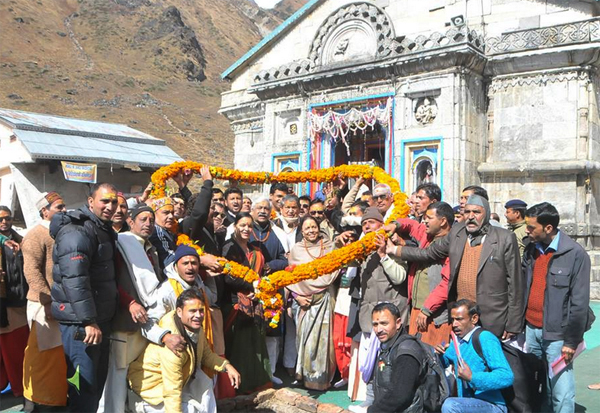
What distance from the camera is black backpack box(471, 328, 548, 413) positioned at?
430 cm

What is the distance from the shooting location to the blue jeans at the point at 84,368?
4.37m

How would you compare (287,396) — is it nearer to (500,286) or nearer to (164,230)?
(164,230)

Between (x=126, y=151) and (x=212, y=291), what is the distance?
1117cm

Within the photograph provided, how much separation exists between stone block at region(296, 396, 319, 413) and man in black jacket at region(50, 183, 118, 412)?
6.27ft

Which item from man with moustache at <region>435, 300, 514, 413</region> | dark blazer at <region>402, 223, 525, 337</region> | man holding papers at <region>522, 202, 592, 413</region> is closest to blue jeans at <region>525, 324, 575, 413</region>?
man holding papers at <region>522, 202, 592, 413</region>

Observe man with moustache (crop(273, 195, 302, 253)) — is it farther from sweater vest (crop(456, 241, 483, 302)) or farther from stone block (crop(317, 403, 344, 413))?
sweater vest (crop(456, 241, 483, 302))

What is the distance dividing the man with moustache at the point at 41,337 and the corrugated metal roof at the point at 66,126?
9.68 m

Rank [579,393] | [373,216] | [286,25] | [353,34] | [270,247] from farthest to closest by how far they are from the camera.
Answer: [286,25], [353,34], [270,247], [579,393], [373,216]

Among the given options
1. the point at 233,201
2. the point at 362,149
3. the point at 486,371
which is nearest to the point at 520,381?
the point at 486,371

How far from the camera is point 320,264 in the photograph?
18.8 ft

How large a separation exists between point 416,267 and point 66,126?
13354 mm

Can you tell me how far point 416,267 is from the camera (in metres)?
5.39

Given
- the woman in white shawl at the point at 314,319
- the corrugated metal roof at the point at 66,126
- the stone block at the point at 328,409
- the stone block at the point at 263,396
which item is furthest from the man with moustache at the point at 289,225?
the corrugated metal roof at the point at 66,126

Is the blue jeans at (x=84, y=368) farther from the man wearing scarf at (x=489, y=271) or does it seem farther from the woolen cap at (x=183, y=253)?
the man wearing scarf at (x=489, y=271)
